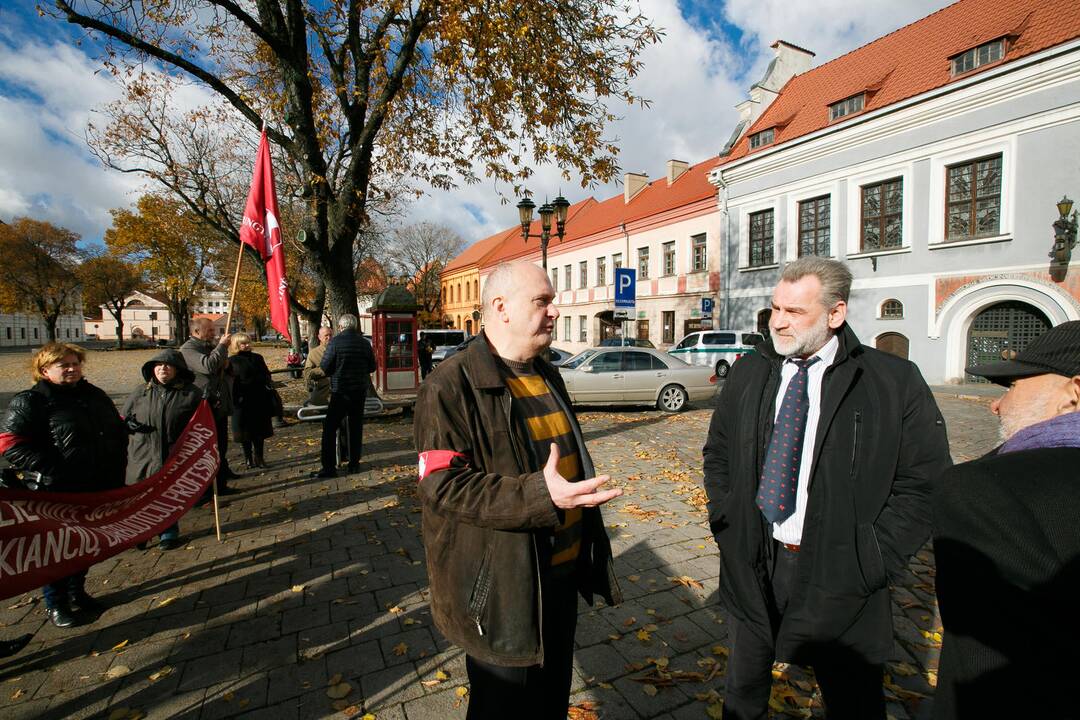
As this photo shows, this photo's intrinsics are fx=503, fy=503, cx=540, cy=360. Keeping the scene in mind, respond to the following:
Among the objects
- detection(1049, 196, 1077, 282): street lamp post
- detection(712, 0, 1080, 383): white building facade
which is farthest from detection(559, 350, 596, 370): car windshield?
detection(1049, 196, 1077, 282): street lamp post

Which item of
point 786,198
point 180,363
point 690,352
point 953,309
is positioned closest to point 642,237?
point 786,198

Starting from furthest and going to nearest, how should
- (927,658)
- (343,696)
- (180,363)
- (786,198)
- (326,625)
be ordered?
(786,198) < (180,363) < (326,625) < (927,658) < (343,696)

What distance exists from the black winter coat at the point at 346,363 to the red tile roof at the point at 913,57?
64.8 ft

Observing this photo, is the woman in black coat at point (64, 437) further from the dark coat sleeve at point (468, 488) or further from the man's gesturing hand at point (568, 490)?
the man's gesturing hand at point (568, 490)

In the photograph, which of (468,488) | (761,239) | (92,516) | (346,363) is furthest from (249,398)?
(761,239)

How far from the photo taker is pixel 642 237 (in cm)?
2969

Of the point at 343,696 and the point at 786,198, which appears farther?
the point at 786,198

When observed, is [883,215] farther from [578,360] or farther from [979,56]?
[578,360]

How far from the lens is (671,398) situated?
12.5m

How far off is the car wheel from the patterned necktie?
10.6 metres

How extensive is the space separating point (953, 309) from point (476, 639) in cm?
1986

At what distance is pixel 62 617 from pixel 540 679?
142 inches

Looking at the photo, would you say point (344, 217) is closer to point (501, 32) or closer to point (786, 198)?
point (501, 32)

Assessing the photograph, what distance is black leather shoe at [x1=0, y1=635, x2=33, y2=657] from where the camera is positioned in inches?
116
